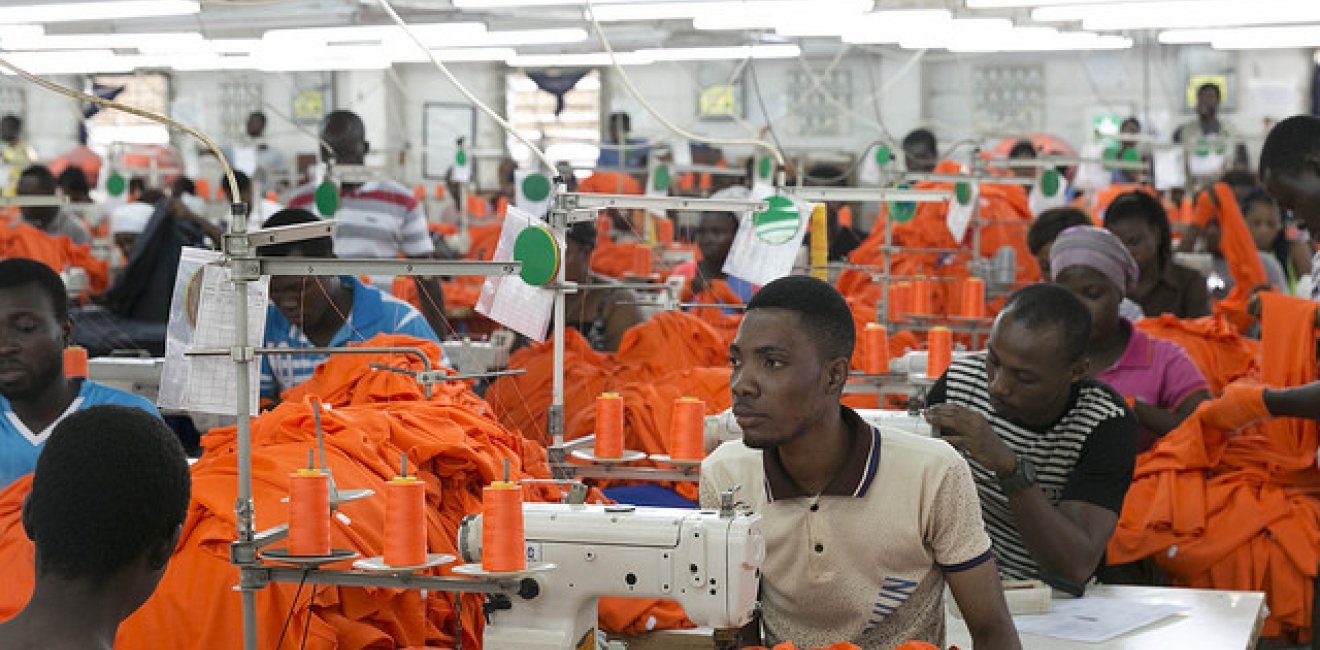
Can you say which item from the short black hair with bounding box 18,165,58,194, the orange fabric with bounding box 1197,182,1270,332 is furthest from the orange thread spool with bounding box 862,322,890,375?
the short black hair with bounding box 18,165,58,194

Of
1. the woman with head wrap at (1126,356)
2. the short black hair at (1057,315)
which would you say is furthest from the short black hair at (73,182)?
the short black hair at (1057,315)

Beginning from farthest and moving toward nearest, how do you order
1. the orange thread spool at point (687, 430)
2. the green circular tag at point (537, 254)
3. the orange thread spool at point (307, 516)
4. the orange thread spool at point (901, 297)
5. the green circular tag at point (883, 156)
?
the green circular tag at point (883, 156), the orange thread spool at point (901, 297), the orange thread spool at point (687, 430), the green circular tag at point (537, 254), the orange thread spool at point (307, 516)

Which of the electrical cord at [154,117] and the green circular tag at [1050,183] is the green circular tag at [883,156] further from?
the electrical cord at [154,117]

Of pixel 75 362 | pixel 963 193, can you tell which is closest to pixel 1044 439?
pixel 75 362

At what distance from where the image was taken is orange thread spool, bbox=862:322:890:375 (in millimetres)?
5039

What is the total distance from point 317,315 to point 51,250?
4781mm

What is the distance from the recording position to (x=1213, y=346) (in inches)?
223

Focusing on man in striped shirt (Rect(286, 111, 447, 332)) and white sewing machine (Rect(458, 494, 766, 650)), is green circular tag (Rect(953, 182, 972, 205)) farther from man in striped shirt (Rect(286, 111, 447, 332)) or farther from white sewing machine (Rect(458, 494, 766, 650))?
white sewing machine (Rect(458, 494, 766, 650))

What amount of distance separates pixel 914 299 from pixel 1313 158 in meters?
2.04

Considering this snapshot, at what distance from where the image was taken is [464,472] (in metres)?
3.39

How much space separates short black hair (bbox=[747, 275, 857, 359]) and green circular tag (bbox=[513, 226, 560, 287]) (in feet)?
1.35

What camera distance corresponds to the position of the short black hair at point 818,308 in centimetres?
274

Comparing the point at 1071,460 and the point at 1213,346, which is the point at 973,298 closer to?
the point at 1213,346

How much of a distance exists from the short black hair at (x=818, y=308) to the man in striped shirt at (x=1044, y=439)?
25.6 inches
